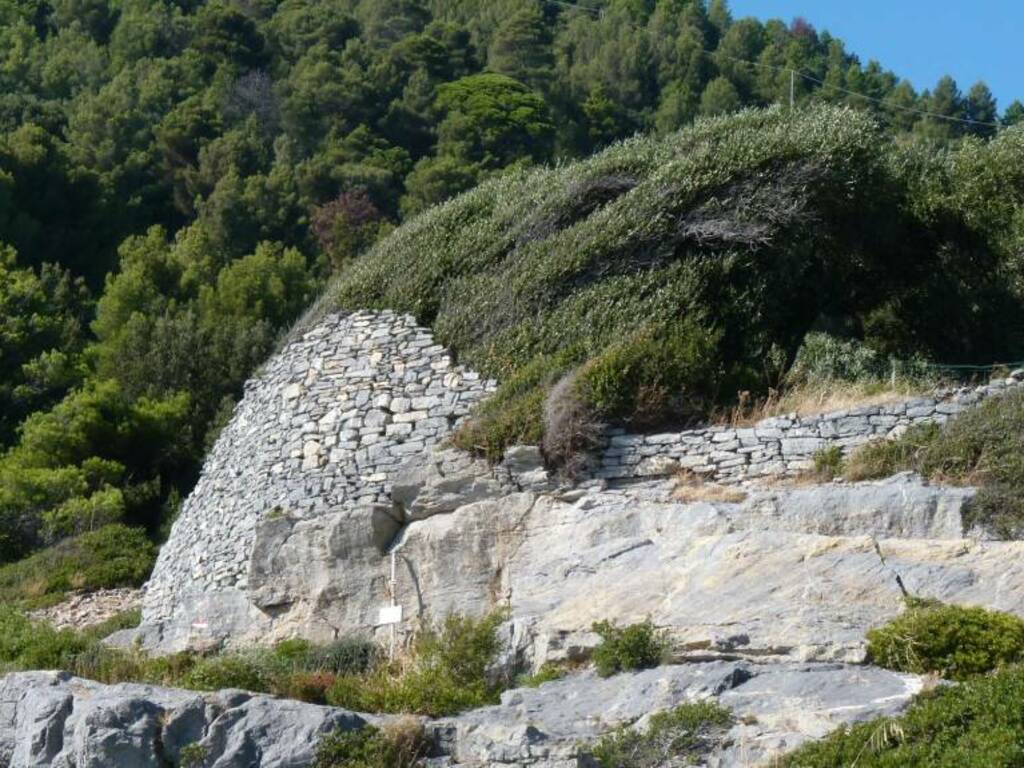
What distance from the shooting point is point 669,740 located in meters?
12.6

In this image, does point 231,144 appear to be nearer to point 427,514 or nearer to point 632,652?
point 427,514

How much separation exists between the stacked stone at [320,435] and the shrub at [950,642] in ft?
22.7

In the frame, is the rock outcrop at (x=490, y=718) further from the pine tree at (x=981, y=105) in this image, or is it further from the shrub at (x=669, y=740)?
the pine tree at (x=981, y=105)

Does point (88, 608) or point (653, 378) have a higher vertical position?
point (653, 378)

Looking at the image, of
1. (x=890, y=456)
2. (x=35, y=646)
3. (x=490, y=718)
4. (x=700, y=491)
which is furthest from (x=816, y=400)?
(x=35, y=646)

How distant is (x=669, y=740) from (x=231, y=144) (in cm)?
4253

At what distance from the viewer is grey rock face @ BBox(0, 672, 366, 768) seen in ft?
44.0

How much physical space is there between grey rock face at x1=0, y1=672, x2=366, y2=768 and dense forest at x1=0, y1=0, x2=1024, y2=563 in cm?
1182

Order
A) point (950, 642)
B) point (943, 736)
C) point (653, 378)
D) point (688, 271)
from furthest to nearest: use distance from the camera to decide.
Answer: point (688, 271)
point (653, 378)
point (950, 642)
point (943, 736)

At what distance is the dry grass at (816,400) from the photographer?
17.7 m

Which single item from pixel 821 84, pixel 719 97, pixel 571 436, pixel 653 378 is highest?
pixel 821 84

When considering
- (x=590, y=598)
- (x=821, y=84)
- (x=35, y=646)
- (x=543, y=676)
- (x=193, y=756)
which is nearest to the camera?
(x=193, y=756)

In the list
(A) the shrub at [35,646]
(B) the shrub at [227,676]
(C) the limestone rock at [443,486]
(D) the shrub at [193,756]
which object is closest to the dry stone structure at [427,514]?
(C) the limestone rock at [443,486]

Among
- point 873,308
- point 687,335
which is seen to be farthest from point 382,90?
point 687,335
